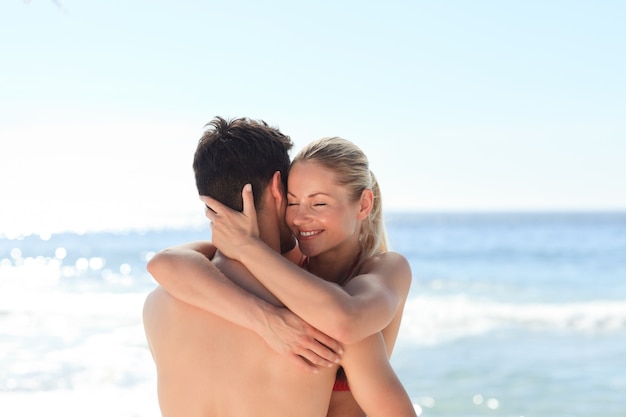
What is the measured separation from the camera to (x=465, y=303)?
14.8 m

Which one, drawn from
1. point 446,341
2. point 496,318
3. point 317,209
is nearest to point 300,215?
point 317,209

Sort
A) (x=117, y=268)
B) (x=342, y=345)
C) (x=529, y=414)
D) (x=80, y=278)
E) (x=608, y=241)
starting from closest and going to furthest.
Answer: (x=342, y=345) < (x=529, y=414) < (x=80, y=278) < (x=117, y=268) < (x=608, y=241)

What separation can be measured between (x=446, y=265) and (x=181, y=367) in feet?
71.2

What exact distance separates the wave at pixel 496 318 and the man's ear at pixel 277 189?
872 cm

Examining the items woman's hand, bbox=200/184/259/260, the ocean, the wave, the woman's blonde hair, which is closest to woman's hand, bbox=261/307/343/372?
woman's hand, bbox=200/184/259/260

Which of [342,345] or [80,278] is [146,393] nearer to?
[342,345]

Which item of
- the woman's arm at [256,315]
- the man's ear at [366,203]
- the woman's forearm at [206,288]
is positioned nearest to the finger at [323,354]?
the woman's arm at [256,315]

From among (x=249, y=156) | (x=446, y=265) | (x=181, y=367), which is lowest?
(x=446, y=265)

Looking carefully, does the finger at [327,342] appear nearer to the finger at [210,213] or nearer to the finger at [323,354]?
the finger at [323,354]

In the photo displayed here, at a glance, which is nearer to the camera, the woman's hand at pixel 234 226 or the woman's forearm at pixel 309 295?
the woman's forearm at pixel 309 295

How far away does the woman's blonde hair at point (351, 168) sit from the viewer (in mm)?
2469

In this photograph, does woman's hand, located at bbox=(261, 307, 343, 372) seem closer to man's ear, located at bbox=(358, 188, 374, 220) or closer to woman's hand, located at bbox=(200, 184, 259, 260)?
woman's hand, located at bbox=(200, 184, 259, 260)

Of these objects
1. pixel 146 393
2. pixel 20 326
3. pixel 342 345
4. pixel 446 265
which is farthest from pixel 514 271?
pixel 342 345

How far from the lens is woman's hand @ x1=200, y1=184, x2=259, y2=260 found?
7.20 feet
